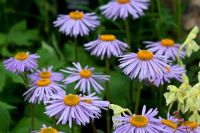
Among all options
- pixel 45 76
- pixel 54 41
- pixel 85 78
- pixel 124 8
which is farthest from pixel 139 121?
pixel 54 41

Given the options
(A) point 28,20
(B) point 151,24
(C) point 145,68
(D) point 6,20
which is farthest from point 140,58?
(A) point 28,20

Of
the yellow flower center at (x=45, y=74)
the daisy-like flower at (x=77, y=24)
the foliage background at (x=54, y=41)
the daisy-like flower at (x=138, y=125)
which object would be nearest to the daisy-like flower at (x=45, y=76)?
the yellow flower center at (x=45, y=74)

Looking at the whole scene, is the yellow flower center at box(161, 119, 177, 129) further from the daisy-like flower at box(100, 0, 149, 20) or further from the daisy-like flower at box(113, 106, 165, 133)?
the daisy-like flower at box(100, 0, 149, 20)

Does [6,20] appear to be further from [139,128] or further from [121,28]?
[139,128]

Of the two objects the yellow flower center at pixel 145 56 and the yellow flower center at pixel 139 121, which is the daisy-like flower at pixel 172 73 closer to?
the yellow flower center at pixel 145 56

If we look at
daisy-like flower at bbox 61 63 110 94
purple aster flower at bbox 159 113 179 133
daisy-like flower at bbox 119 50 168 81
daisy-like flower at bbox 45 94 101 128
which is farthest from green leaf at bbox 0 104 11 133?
purple aster flower at bbox 159 113 179 133

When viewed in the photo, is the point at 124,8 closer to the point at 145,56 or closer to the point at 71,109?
the point at 145,56

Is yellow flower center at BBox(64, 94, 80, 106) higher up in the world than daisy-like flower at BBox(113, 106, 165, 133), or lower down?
higher up
